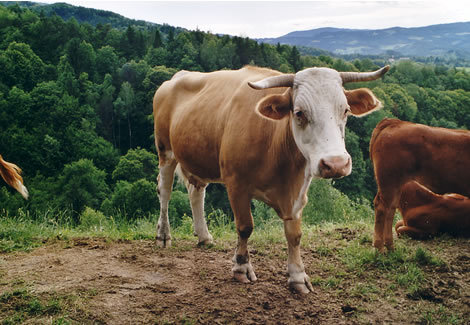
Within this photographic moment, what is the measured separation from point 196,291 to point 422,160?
3.26 m

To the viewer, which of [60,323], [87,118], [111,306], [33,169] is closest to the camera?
[60,323]

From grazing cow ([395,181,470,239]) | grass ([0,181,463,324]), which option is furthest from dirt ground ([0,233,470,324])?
grazing cow ([395,181,470,239])

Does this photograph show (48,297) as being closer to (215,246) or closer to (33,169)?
(215,246)

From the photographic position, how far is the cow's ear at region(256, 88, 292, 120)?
4.13m

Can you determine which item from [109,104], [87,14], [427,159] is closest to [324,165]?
[427,159]

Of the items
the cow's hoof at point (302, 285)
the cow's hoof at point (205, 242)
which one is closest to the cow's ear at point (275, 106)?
the cow's hoof at point (302, 285)

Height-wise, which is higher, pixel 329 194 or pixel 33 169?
pixel 329 194

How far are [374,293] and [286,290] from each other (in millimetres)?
973

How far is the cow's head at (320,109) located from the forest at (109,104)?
36.4 metres

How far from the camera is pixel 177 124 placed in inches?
235

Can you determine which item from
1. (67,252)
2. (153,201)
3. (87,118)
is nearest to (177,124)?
(67,252)

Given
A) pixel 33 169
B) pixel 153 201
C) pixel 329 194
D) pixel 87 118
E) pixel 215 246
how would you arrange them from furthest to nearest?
pixel 87 118, pixel 33 169, pixel 153 201, pixel 329 194, pixel 215 246

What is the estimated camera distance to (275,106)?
163 inches

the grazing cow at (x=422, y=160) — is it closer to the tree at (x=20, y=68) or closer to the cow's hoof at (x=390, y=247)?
the cow's hoof at (x=390, y=247)
